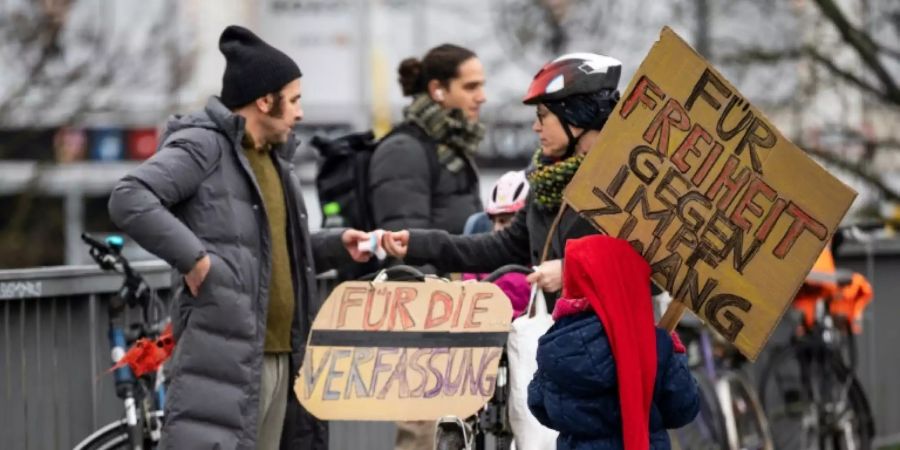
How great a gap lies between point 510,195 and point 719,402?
107 inches

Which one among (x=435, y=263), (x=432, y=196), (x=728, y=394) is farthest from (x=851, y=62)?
(x=435, y=263)

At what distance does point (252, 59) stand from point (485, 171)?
22.8 m

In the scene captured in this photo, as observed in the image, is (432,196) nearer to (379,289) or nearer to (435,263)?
(435,263)

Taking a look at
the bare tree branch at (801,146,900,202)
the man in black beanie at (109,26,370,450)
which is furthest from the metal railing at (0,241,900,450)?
the bare tree branch at (801,146,900,202)

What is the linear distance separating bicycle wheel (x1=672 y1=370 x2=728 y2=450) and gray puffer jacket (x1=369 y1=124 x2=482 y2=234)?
6.38 feet

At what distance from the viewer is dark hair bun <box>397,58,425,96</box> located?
9.60 metres

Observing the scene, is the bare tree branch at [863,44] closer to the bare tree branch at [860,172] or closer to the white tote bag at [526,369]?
the bare tree branch at [860,172]

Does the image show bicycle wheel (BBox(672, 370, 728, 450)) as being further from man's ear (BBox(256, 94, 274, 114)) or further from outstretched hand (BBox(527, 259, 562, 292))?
outstretched hand (BBox(527, 259, 562, 292))

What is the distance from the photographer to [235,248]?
7289 mm

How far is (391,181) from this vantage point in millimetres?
9141

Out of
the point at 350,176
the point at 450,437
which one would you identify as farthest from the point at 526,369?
the point at 350,176

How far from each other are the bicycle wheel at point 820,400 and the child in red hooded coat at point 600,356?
208 inches

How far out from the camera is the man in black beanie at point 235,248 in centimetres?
715

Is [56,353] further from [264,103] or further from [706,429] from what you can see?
[706,429]
